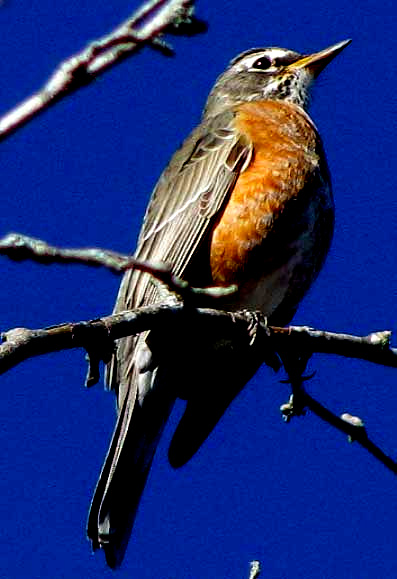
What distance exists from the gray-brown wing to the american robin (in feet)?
0.03

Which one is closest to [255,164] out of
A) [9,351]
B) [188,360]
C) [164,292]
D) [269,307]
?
[269,307]

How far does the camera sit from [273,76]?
8672 millimetres

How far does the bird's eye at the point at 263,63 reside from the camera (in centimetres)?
880

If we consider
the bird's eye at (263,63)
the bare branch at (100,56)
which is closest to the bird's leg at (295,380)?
the bare branch at (100,56)

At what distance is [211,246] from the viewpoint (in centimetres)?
675

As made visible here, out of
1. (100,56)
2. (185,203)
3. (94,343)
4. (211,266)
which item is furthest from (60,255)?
(185,203)

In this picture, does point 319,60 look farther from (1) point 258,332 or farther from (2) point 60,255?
(2) point 60,255

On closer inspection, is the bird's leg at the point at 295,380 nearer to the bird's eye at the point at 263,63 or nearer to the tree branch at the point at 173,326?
the tree branch at the point at 173,326

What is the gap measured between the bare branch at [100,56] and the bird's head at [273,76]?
6286mm

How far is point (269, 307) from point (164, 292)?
2639 mm

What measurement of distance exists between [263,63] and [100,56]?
6956 mm

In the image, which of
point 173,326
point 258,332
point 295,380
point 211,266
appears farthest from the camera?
point 211,266

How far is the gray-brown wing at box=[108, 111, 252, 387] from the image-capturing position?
681 cm

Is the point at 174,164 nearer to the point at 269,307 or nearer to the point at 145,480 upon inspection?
the point at 269,307
